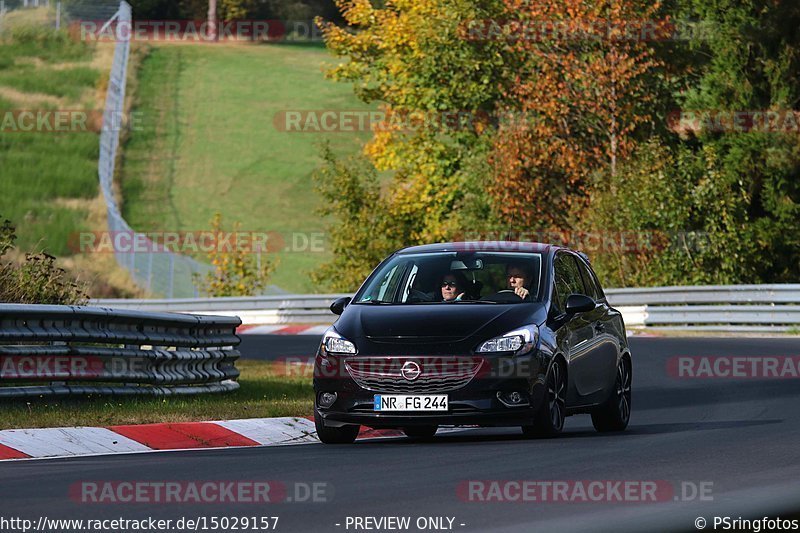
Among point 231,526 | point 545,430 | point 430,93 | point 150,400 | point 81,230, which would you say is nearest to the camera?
point 231,526

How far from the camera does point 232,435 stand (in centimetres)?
1485

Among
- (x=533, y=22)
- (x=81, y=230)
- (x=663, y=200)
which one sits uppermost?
(x=533, y=22)

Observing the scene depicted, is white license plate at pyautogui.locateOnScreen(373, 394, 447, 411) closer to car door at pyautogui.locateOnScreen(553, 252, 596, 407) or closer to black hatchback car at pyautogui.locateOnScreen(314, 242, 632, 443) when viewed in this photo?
black hatchback car at pyautogui.locateOnScreen(314, 242, 632, 443)

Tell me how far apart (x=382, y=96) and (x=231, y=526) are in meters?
43.5

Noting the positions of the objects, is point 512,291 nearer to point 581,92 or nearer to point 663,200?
point 663,200

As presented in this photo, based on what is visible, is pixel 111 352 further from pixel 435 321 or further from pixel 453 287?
pixel 435 321

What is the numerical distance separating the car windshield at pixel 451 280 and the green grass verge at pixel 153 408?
6.47 feet

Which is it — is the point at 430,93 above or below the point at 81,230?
above

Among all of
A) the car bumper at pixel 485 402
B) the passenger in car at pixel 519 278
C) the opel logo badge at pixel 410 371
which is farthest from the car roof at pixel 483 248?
the opel logo badge at pixel 410 371

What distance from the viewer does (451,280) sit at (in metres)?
14.8

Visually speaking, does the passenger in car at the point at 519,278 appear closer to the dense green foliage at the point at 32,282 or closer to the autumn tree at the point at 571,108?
the dense green foliage at the point at 32,282

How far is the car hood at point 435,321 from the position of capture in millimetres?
13711

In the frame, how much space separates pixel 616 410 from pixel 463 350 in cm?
241

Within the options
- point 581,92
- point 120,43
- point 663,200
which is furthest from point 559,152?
point 120,43
